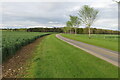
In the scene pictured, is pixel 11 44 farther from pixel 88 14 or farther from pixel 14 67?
pixel 88 14

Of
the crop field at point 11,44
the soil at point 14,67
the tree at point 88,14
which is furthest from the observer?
the tree at point 88,14

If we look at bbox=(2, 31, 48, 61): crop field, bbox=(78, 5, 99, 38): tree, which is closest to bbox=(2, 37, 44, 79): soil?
bbox=(2, 31, 48, 61): crop field

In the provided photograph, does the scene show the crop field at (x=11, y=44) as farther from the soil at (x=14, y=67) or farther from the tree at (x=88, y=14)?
the tree at (x=88, y=14)

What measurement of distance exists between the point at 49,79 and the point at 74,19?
5278 centimetres

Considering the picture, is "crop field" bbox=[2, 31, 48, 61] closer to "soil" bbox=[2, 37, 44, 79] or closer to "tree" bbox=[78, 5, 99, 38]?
"soil" bbox=[2, 37, 44, 79]

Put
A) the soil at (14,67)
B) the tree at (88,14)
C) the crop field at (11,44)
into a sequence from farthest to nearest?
1. the tree at (88,14)
2. the crop field at (11,44)
3. the soil at (14,67)

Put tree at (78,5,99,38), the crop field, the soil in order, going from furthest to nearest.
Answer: tree at (78,5,99,38), the crop field, the soil

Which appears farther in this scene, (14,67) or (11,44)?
(11,44)

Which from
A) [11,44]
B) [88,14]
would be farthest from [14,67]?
[88,14]

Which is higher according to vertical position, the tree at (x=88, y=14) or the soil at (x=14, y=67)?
the tree at (x=88, y=14)

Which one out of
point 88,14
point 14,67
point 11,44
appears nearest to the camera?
point 14,67

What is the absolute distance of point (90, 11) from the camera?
109 ft

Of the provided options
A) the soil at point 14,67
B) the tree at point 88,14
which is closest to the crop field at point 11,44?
the soil at point 14,67

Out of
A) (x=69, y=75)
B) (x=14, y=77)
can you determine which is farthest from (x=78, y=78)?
(x=14, y=77)
